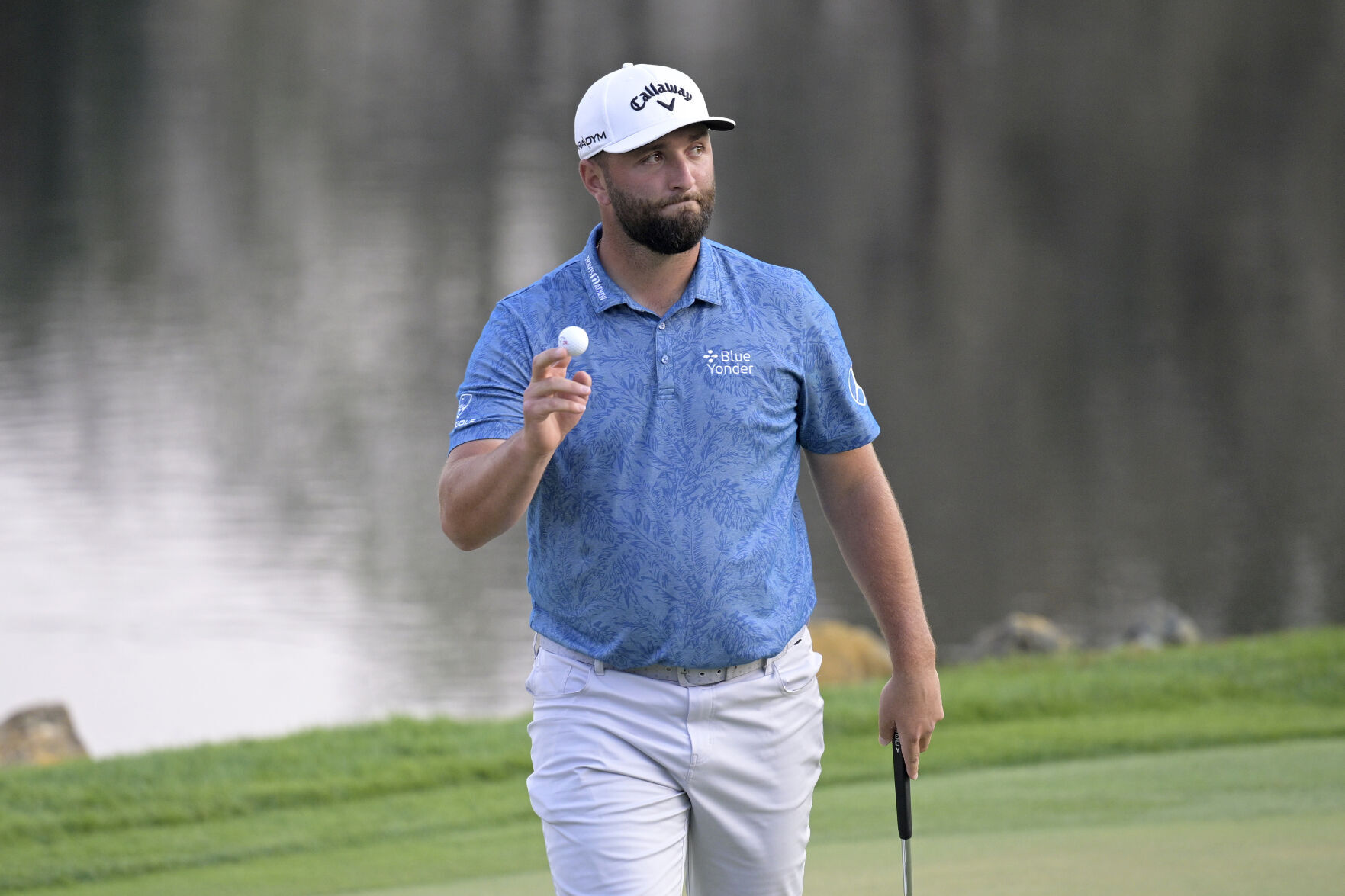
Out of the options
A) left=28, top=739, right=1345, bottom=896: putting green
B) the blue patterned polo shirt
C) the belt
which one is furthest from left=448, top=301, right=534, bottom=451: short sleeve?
left=28, top=739, right=1345, bottom=896: putting green

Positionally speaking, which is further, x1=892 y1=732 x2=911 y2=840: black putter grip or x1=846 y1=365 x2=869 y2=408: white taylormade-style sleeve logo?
x1=892 y1=732 x2=911 y2=840: black putter grip

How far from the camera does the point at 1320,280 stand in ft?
57.2

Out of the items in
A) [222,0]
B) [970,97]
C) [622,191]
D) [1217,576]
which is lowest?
[1217,576]

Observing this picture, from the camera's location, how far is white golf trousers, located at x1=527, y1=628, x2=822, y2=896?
227 cm

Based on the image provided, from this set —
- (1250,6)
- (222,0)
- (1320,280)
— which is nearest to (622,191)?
(1320,280)

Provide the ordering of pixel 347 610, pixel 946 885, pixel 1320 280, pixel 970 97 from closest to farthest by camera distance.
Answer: pixel 946 885 → pixel 347 610 → pixel 1320 280 → pixel 970 97

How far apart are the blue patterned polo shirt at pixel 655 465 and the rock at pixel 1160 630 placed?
552 centimetres

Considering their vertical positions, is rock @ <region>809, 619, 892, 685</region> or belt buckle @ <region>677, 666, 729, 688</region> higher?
belt buckle @ <region>677, 666, 729, 688</region>

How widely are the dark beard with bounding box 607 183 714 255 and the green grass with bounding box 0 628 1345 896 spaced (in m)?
1.90

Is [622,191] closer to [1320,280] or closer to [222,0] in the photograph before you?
[1320,280]

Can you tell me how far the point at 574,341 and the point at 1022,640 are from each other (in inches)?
237

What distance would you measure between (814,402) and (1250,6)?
36417mm

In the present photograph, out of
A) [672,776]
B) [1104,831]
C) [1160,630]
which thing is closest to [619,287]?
[672,776]

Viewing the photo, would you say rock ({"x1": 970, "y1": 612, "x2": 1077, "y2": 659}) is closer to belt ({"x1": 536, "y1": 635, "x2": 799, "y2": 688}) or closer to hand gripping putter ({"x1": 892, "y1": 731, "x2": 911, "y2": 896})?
hand gripping putter ({"x1": 892, "y1": 731, "x2": 911, "y2": 896})
